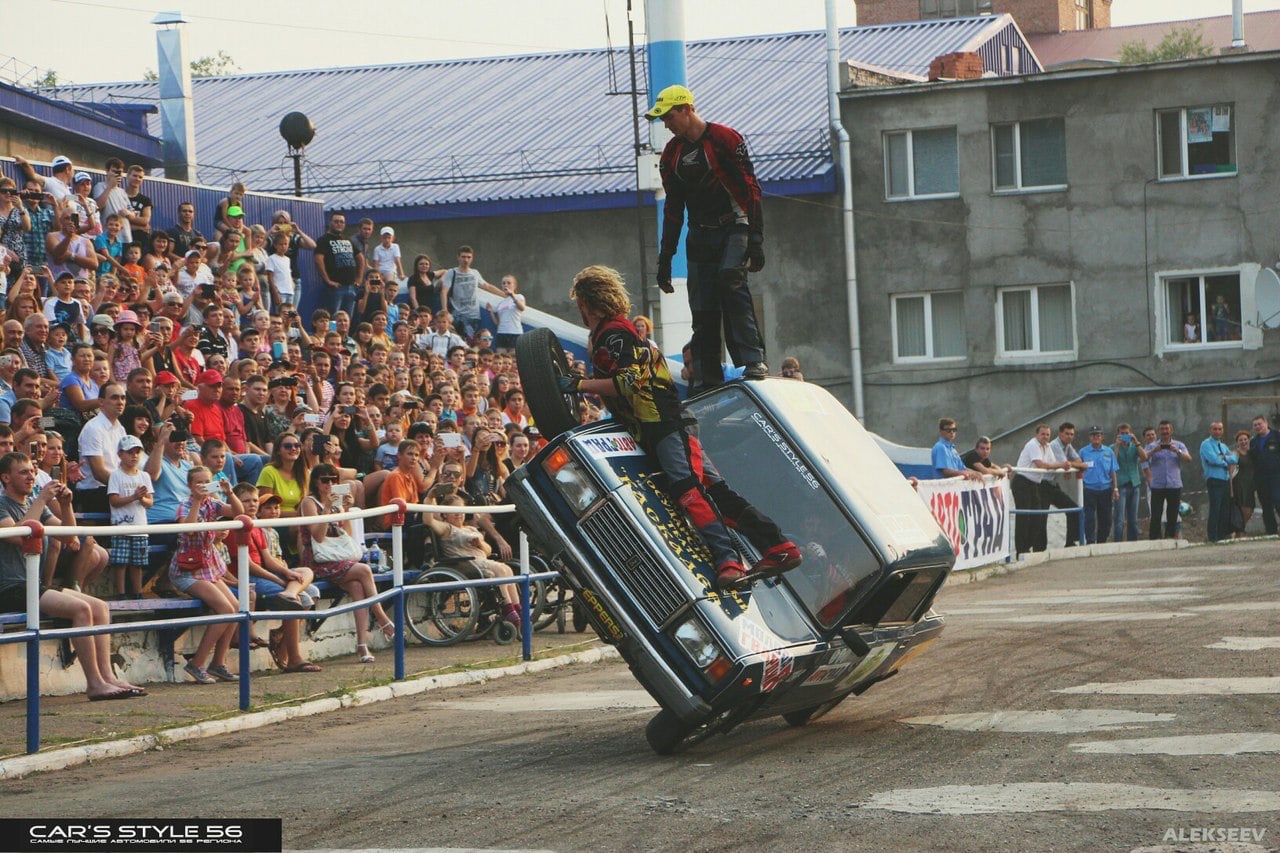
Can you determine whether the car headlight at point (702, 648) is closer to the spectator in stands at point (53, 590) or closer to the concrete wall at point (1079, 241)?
the spectator in stands at point (53, 590)

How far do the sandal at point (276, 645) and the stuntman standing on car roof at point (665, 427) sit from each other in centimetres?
551

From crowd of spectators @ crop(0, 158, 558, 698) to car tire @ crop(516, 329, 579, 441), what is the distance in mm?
3640

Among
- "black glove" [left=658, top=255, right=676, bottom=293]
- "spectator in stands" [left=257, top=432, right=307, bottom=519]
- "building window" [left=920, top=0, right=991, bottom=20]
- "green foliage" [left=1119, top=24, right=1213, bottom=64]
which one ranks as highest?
"building window" [left=920, top=0, right=991, bottom=20]

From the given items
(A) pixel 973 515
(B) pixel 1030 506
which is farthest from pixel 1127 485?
(A) pixel 973 515

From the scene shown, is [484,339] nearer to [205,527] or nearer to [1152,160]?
[205,527]

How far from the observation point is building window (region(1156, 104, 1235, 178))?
1410 inches

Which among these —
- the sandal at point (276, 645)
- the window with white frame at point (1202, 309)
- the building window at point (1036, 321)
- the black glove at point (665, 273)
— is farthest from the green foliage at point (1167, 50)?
the black glove at point (665, 273)

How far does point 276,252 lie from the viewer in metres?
23.2

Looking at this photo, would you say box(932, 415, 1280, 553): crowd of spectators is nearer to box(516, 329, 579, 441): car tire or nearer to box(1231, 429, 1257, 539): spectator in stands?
box(1231, 429, 1257, 539): spectator in stands

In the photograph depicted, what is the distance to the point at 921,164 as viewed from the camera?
37688mm

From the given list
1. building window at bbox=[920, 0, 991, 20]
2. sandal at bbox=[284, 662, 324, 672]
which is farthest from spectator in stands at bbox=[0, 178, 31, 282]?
building window at bbox=[920, 0, 991, 20]

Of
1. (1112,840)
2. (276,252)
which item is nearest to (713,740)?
(1112,840)

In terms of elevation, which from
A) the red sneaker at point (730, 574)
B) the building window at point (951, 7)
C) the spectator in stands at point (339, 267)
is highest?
the building window at point (951, 7)

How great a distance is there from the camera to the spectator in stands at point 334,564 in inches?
573
